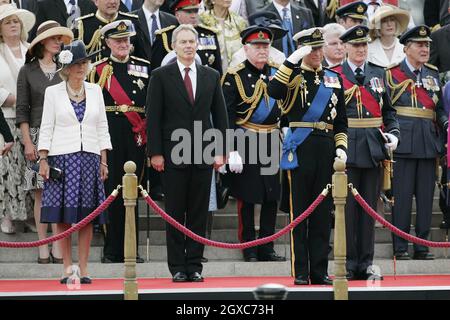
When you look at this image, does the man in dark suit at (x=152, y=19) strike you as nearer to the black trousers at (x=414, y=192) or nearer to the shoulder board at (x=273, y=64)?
the shoulder board at (x=273, y=64)

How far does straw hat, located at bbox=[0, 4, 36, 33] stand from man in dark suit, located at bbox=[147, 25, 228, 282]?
2.01m

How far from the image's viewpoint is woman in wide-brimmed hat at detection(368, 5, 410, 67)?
63.6 feet

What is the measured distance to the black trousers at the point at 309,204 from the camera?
53.0 feet

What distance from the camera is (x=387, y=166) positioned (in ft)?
57.3

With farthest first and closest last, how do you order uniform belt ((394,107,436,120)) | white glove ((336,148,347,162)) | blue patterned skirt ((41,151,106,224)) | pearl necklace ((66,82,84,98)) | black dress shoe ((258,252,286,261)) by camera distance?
uniform belt ((394,107,436,120))
black dress shoe ((258,252,286,261))
pearl necklace ((66,82,84,98))
blue patterned skirt ((41,151,106,224))
white glove ((336,148,347,162))

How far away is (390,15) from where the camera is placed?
63.8 feet

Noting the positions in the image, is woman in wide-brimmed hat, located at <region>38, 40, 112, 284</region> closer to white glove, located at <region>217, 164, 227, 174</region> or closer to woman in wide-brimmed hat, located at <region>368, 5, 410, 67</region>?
white glove, located at <region>217, 164, 227, 174</region>

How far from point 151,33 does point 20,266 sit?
364 centimetres

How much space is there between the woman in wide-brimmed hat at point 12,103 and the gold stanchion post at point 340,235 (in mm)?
3776

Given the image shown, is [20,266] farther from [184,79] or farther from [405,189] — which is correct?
[405,189]


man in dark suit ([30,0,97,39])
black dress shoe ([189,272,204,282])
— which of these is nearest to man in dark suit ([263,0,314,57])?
man in dark suit ([30,0,97,39])
